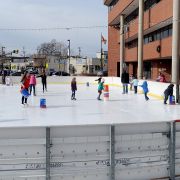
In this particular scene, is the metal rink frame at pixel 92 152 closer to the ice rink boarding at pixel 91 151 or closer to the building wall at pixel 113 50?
the ice rink boarding at pixel 91 151

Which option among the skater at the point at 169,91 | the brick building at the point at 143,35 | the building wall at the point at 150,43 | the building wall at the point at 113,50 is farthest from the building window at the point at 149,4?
the skater at the point at 169,91

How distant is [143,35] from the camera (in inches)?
1570

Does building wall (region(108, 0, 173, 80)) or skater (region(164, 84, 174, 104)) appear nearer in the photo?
skater (region(164, 84, 174, 104))

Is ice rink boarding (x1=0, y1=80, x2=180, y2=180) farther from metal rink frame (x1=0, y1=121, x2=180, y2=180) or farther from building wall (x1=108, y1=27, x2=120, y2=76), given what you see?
building wall (x1=108, y1=27, x2=120, y2=76)

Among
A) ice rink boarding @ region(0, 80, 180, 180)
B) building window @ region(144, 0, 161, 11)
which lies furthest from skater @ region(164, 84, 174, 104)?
building window @ region(144, 0, 161, 11)

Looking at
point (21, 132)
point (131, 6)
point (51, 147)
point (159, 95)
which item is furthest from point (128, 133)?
point (131, 6)

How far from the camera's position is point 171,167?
17.1ft

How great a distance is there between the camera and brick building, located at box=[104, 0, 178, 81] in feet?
109

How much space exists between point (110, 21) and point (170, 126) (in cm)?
5228

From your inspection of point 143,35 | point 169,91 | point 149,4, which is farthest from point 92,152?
point 149,4

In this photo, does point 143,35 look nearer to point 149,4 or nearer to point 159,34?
point 159,34

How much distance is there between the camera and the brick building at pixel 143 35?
109ft

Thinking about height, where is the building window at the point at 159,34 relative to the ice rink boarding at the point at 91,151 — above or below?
above

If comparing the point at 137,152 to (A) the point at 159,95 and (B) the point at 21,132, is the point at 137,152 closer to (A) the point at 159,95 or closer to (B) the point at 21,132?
(B) the point at 21,132
